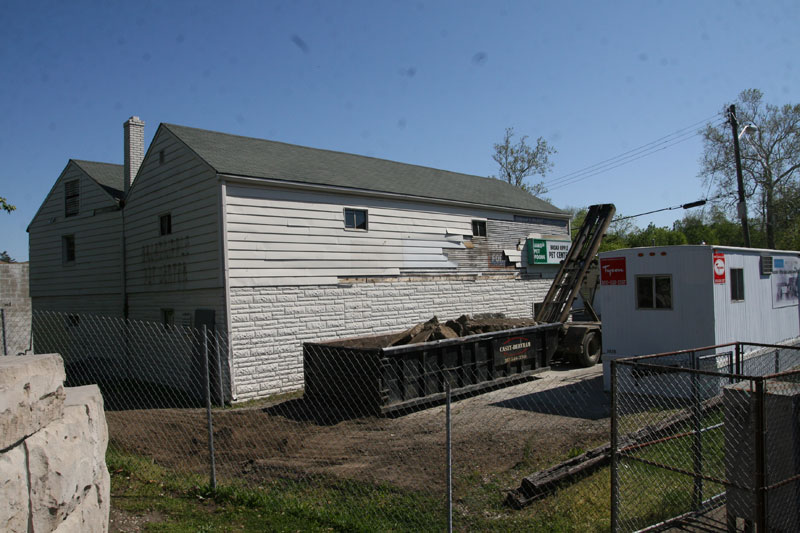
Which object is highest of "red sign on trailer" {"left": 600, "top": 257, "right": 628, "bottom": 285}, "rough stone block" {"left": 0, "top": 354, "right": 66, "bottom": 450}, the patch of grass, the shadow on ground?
"red sign on trailer" {"left": 600, "top": 257, "right": 628, "bottom": 285}

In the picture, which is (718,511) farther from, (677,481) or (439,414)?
(439,414)

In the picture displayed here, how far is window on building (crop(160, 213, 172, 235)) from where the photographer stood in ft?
49.7

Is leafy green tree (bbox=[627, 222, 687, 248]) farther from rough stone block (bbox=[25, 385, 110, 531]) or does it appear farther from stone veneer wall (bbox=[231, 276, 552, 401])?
→ rough stone block (bbox=[25, 385, 110, 531])

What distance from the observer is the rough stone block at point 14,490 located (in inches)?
98.5

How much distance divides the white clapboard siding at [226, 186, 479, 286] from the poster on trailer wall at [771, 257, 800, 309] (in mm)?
8657

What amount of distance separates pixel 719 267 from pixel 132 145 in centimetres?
1683

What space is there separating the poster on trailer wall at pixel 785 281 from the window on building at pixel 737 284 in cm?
207

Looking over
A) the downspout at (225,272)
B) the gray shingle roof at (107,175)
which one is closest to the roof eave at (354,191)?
the downspout at (225,272)

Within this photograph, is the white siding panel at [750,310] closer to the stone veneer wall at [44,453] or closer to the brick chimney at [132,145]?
the stone veneer wall at [44,453]

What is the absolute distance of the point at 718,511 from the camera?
5461mm

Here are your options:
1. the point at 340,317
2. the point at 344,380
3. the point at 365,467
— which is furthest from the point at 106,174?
the point at 365,467

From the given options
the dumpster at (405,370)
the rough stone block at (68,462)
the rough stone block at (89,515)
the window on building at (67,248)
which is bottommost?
the dumpster at (405,370)

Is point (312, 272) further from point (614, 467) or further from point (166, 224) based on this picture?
point (614, 467)

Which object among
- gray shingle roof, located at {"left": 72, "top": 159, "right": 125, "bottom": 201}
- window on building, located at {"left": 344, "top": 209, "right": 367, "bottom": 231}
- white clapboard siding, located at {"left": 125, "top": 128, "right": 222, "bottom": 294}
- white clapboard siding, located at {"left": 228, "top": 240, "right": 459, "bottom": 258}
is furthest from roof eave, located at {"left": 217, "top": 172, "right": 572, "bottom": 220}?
gray shingle roof, located at {"left": 72, "top": 159, "right": 125, "bottom": 201}
